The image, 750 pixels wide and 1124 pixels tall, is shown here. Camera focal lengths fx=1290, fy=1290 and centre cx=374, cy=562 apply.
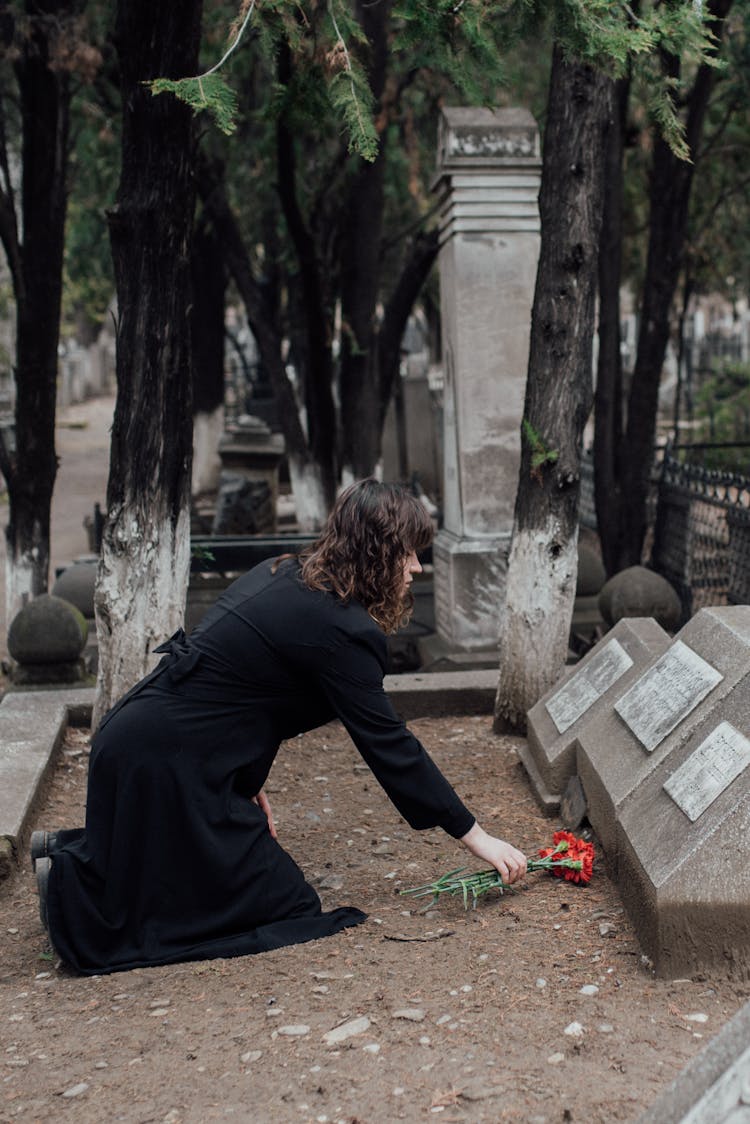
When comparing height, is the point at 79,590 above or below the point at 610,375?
below

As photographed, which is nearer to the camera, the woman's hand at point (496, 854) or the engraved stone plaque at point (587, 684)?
the woman's hand at point (496, 854)

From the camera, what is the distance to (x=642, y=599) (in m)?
7.21

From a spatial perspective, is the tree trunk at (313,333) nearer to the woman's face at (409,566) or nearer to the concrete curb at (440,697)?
the concrete curb at (440,697)

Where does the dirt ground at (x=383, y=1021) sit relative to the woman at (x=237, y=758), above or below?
below

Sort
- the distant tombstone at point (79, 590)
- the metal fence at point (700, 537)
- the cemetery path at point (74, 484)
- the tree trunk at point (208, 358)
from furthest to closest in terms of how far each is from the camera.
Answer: the tree trunk at point (208, 358)
the cemetery path at point (74, 484)
the distant tombstone at point (79, 590)
the metal fence at point (700, 537)

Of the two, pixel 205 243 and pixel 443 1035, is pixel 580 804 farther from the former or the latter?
pixel 205 243

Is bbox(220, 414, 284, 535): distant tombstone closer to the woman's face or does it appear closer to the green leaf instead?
the green leaf

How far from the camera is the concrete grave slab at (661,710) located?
3762mm

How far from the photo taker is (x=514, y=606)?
5727 millimetres

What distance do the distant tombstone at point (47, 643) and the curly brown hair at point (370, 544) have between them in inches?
131

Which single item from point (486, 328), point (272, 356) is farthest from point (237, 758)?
point (272, 356)

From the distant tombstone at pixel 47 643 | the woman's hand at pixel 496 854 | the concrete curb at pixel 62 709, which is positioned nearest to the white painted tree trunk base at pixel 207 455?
the distant tombstone at pixel 47 643

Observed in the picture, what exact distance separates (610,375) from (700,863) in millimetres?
6117

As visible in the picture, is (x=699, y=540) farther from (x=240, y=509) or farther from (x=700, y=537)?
(x=240, y=509)
